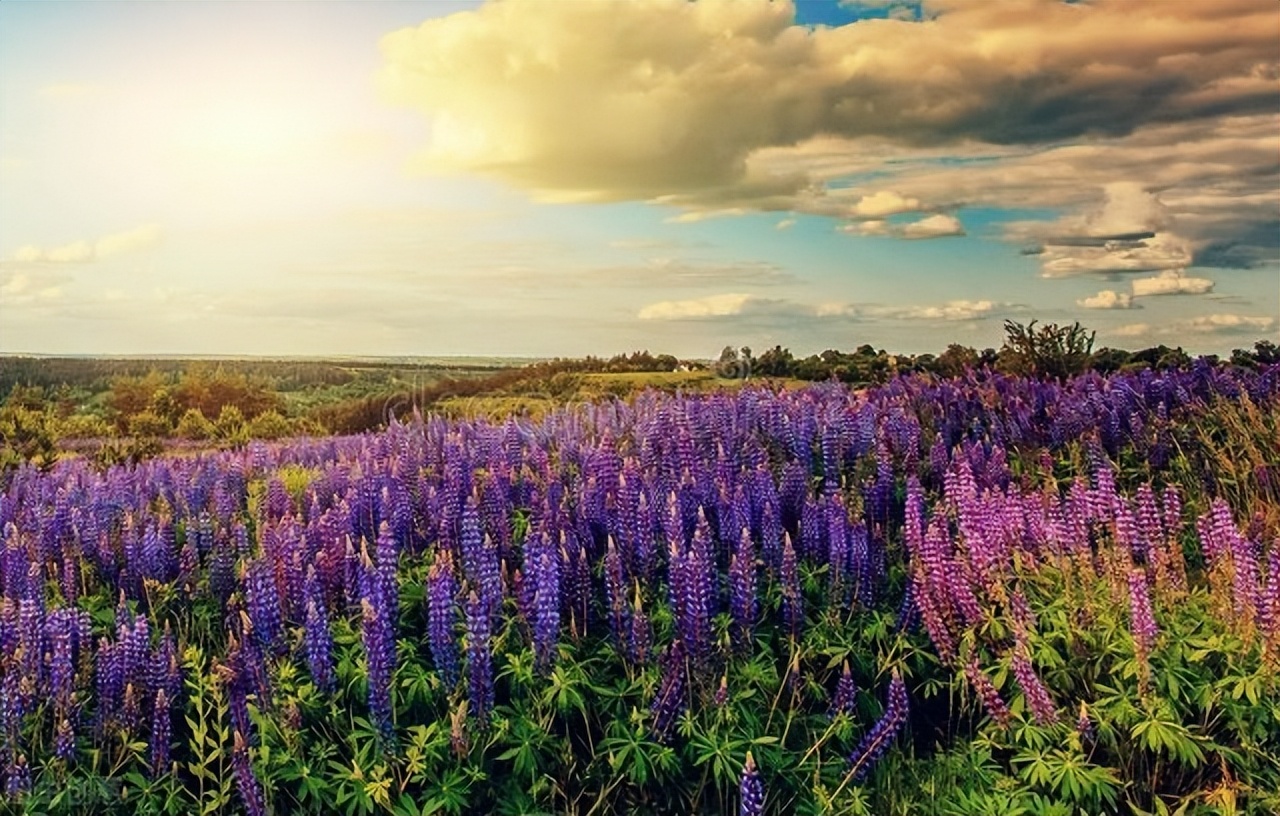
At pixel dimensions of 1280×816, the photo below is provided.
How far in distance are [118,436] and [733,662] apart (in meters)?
14.3

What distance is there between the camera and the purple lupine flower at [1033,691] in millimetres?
5582

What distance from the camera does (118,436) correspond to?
1783 centimetres

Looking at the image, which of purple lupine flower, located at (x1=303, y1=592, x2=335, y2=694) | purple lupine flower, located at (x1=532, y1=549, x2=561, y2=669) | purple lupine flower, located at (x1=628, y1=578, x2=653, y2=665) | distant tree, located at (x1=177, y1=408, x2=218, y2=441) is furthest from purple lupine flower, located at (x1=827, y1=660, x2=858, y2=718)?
distant tree, located at (x1=177, y1=408, x2=218, y2=441)

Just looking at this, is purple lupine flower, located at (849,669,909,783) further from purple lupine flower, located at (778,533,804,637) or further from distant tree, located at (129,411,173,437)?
distant tree, located at (129,411,173,437)

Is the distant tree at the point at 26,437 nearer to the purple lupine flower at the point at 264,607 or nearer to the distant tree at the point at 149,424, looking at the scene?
the distant tree at the point at 149,424

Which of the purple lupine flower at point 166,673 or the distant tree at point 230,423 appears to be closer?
the purple lupine flower at point 166,673

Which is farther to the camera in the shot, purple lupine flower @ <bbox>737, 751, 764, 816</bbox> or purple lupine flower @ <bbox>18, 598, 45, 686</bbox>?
purple lupine flower @ <bbox>18, 598, 45, 686</bbox>

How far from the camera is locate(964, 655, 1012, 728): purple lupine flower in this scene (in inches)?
225

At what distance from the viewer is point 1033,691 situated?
220 inches

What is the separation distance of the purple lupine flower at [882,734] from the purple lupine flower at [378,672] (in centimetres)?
201

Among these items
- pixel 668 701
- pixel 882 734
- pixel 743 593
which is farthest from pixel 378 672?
pixel 882 734

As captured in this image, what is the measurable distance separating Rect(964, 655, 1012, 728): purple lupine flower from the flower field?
2 centimetres

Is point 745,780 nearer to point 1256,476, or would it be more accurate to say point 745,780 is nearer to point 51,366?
point 1256,476

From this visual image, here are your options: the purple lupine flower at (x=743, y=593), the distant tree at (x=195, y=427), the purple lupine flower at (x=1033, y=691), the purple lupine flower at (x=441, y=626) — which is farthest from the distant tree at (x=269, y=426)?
the purple lupine flower at (x=1033, y=691)
